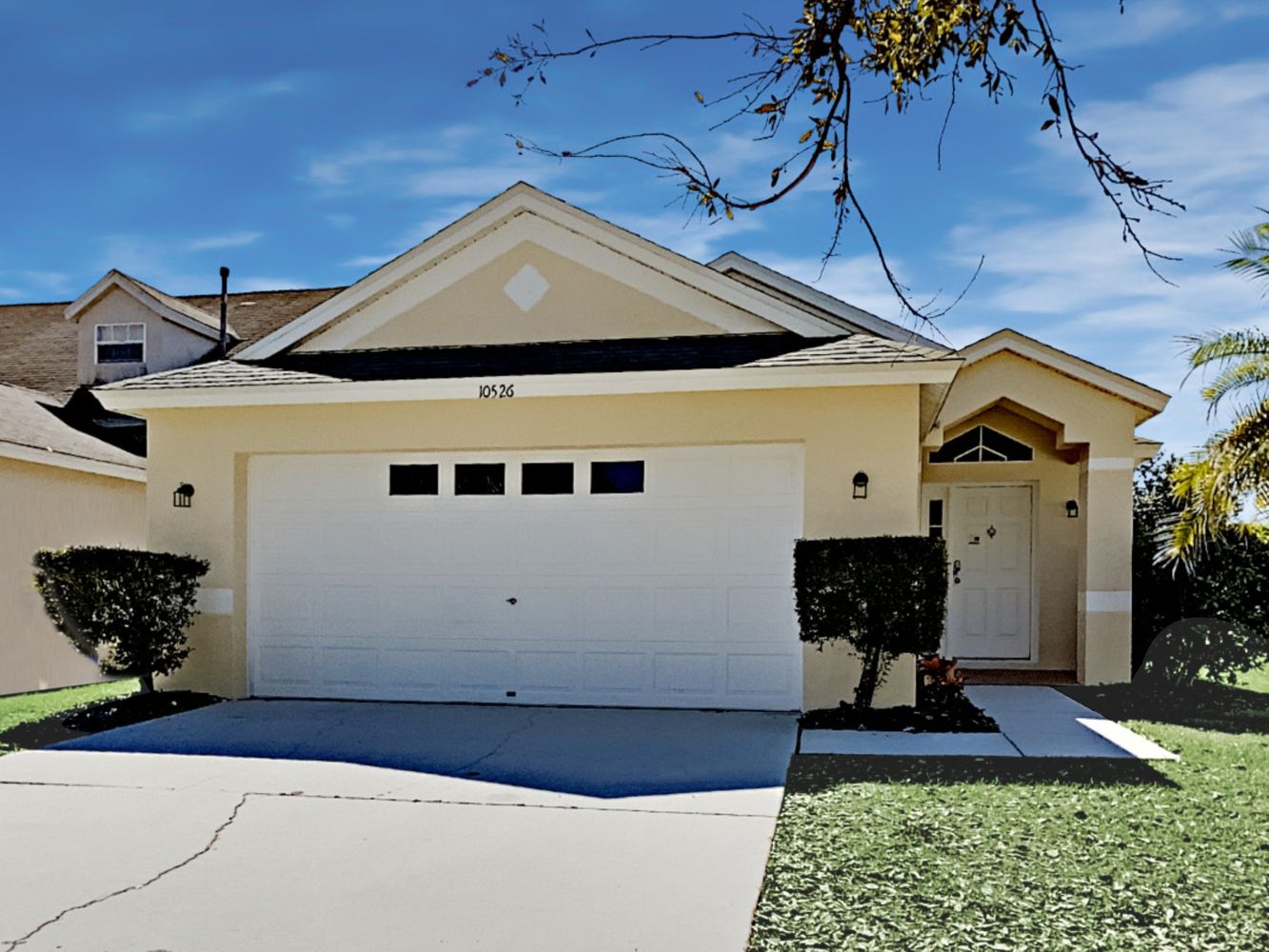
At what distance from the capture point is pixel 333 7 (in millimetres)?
6652

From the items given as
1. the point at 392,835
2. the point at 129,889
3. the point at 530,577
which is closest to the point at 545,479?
the point at 530,577

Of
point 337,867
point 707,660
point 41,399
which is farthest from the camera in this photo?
point 41,399

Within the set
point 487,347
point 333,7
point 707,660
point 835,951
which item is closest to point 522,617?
point 707,660

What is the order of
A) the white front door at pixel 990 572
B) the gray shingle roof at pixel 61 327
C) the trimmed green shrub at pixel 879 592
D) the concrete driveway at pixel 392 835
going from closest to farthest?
the concrete driveway at pixel 392 835 → the trimmed green shrub at pixel 879 592 → the white front door at pixel 990 572 → the gray shingle roof at pixel 61 327

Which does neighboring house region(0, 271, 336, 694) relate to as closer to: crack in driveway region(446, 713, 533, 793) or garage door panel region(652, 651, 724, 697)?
crack in driveway region(446, 713, 533, 793)

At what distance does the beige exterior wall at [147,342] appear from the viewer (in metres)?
16.8

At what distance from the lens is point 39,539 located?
42.6ft

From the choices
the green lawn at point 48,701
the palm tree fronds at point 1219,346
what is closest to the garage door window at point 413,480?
the green lawn at point 48,701

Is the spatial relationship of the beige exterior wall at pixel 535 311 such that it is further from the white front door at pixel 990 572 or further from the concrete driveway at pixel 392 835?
the white front door at pixel 990 572

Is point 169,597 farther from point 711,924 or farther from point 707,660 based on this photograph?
point 711,924

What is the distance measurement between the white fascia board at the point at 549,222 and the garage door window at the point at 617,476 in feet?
6.24

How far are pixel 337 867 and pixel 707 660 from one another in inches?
203

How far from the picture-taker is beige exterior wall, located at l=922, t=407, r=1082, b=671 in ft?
47.1

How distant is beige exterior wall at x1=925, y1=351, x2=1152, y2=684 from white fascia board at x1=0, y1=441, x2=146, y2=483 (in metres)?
10.2
